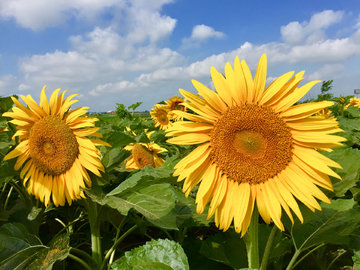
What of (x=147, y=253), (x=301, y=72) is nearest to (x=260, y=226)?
(x=147, y=253)

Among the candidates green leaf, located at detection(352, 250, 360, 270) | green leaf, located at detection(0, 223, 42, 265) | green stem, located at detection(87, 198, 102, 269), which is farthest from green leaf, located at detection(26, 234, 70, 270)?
green leaf, located at detection(352, 250, 360, 270)

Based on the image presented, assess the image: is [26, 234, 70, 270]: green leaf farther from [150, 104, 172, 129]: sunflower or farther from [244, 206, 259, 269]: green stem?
[150, 104, 172, 129]: sunflower

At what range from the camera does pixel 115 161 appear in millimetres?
2188

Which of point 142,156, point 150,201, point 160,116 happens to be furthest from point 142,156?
point 160,116

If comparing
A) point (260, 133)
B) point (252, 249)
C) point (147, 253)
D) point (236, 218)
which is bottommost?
point (252, 249)

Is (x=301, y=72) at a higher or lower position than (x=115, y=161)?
Answer: higher

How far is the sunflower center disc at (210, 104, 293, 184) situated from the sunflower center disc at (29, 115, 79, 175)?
1.25 meters

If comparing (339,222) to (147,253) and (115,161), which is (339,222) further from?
(115,161)

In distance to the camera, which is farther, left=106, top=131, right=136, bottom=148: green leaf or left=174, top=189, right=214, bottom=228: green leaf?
left=106, top=131, right=136, bottom=148: green leaf

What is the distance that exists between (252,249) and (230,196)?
0.35 m

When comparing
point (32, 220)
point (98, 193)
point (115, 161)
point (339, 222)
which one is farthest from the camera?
point (32, 220)

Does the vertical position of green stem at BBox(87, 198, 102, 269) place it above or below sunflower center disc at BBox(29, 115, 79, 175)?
below

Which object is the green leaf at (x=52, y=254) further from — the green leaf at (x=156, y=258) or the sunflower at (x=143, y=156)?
the sunflower at (x=143, y=156)

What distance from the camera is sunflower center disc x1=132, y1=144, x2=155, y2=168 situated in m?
3.73
